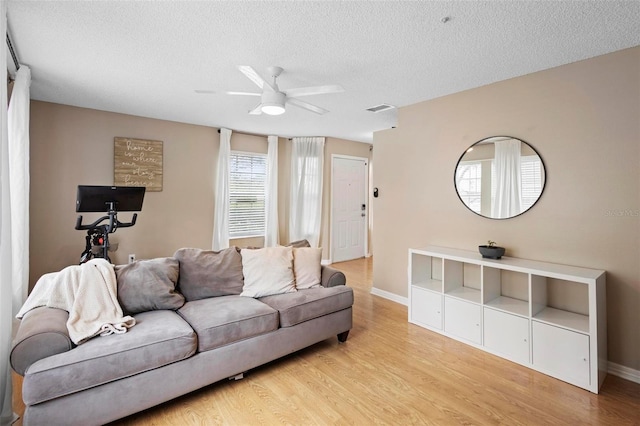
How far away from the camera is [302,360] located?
2514 millimetres

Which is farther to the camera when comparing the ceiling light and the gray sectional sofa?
the ceiling light

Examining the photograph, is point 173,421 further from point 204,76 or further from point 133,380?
point 204,76

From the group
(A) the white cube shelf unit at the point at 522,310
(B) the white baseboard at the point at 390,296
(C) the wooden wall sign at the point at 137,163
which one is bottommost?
(B) the white baseboard at the point at 390,296

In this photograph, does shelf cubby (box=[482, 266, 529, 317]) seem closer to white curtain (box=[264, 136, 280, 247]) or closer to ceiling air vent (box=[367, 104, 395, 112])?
ceiling air vent (box=[367, 104, 395, 112])

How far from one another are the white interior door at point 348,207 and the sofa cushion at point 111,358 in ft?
14.3

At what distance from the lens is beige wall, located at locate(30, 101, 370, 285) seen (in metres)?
3.71

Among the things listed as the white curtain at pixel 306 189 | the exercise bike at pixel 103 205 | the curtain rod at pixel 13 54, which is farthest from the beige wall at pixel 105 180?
the white curtain at pixel 306 189

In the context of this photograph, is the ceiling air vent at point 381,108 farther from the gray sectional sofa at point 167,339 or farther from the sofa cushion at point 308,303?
the sofa cushion at point 308,303

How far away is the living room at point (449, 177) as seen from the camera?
2.33m

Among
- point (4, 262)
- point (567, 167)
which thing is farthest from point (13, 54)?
point (567, 167)

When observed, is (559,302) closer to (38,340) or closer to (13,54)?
(38,340)

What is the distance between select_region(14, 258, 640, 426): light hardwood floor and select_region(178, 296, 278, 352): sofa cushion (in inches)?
14.9

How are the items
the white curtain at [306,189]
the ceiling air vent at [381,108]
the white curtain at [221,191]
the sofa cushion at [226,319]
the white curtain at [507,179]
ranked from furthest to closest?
1. the white curtain at [306,189]
2. the white curtain at [221,191]
3. the ceiling air vent at [381,108]
4. the white curtain at [507,179]
5. the sofa cushion at [226,319]

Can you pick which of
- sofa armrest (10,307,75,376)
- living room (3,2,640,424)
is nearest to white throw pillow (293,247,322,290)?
living room (3,2,640,424)
